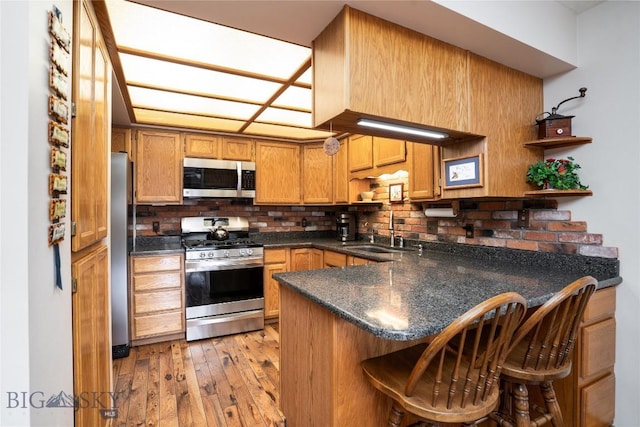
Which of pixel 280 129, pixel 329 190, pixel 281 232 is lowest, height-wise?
pixel 281 232

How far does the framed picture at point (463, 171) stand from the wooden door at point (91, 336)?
201cm

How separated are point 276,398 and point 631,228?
2.37 metres

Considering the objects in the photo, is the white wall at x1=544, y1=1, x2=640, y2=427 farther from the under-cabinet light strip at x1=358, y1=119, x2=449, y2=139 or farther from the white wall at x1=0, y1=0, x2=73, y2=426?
the white wall at x1=0, y1=0, x2=73, y2=426

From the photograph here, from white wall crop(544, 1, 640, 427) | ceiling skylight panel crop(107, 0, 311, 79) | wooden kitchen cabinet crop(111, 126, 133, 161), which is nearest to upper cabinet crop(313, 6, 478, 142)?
ceiling skylight panel crop(107, 0, 311, 79)

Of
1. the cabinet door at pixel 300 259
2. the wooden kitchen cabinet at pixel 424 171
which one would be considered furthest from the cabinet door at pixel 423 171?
the cabinet door at pixel 300 259

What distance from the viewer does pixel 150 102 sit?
2.65 m

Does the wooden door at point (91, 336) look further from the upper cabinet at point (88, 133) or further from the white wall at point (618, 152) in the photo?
the white wall at point (618, 152)

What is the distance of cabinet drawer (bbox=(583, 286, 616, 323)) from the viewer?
1574mm

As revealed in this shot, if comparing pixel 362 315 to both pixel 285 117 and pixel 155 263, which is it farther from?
pixel 155 263

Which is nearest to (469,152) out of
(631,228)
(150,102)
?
(631,228)

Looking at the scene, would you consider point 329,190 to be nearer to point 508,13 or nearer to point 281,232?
point 281,232

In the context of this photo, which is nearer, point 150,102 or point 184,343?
point 150,102

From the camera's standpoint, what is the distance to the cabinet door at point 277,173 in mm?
3711

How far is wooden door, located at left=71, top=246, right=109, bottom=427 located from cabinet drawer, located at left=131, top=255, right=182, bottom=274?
4.35 feet
